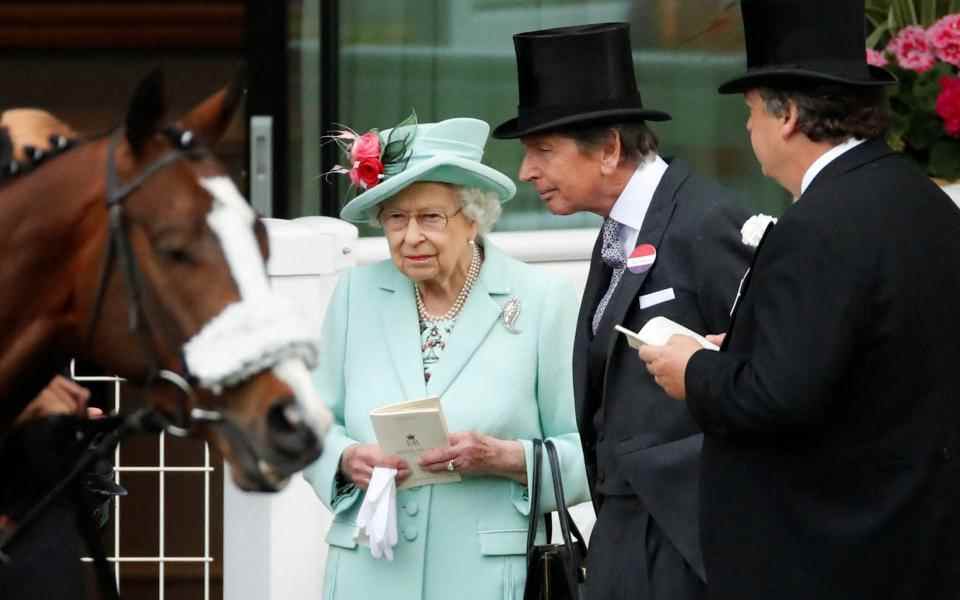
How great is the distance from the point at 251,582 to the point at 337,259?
94 centimetres

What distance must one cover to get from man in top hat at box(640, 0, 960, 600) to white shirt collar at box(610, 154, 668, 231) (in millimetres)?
641

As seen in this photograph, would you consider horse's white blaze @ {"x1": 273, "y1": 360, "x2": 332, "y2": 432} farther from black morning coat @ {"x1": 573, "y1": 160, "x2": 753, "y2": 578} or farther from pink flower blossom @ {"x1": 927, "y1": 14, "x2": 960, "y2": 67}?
pink flower blossom @ {"x1": 927, "y1": 14, "x2": 960, "y2": 67}

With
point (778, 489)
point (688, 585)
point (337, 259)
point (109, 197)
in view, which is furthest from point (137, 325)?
point (337, 259)

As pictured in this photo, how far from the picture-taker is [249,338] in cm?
275

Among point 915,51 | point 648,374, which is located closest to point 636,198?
point 648,374

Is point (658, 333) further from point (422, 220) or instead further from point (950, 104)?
point (950, 104)

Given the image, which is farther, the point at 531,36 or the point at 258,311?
the point at 531,36

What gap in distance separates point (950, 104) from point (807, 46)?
9.17ft

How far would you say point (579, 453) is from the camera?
14.2 feet

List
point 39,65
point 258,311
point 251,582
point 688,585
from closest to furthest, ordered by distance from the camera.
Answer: point 258,311 < point 688,585 < point 251,582 < point 39,65

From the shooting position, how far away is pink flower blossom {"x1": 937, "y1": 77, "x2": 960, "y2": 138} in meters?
6.12

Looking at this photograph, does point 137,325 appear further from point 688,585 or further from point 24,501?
point 688,585

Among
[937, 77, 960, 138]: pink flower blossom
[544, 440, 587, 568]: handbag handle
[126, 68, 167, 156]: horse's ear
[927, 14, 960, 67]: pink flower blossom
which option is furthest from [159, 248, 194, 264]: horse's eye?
[927, 14, 960, 67]: pink flower blossom

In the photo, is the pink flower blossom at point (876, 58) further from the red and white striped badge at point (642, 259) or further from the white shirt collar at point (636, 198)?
the red and white striped badge at point (642, 259)
